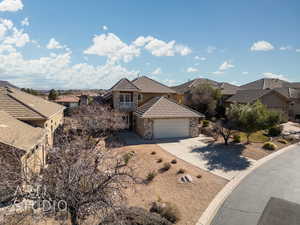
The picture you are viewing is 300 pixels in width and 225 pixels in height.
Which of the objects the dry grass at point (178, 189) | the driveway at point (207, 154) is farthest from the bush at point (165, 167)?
the driveway at point (207, 154)

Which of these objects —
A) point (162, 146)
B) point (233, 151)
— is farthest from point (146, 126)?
point (233, 151)

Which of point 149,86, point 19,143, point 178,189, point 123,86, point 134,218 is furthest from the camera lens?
point 149,86

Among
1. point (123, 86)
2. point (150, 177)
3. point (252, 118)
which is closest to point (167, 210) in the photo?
point (150, 177)

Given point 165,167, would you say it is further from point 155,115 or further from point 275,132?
point 275,132

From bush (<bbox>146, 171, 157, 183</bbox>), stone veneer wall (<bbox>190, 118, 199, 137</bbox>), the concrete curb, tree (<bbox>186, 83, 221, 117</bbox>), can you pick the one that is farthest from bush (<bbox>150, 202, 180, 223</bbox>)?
tree (<bbox>186, 83, 221, 117</bbox>)

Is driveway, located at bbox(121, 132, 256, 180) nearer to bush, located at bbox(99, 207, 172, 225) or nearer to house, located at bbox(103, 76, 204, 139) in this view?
house, located at bbox(103, 76, 204, 139)

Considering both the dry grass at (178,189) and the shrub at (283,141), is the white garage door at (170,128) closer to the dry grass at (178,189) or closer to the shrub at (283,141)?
the dry grass at (178,189)
